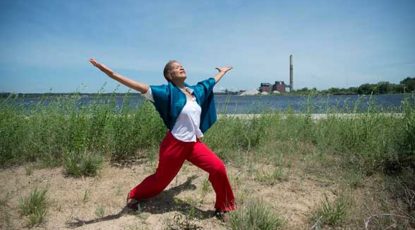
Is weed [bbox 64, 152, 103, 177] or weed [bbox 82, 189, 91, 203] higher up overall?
weed [bbox 64, 152, 103, 177]

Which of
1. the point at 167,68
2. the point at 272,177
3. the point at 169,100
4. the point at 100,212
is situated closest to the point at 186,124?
the point at 169,100

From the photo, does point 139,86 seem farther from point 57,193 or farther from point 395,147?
point 395,147

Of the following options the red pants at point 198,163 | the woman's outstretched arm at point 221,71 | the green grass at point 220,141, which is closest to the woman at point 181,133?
the red pants at point 198,163

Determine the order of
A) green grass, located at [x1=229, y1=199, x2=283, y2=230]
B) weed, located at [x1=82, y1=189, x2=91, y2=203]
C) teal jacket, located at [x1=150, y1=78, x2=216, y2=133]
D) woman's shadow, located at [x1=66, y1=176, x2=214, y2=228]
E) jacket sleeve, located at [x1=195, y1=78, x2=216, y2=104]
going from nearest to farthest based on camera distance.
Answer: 1. green grass, located at [x1=229, y1=199, x2=283, y2=230]
2. teal jacket, located at [x1=150, y1=78, x2=216, y2=133]
3. woman's shadow, located at [x1=66, y1=176, x2=214, y2=228]
4. jacket sleeve, located at [x1=195, y1=78, x2=216, y2=104]
5. weed, located at [x1=82, y1=189, x2=91, y2=203]

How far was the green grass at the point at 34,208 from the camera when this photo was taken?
360 cm

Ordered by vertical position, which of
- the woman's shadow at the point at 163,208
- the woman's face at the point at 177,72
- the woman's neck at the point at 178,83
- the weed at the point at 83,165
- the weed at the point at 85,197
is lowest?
the woman's shadow at the point at 163,208

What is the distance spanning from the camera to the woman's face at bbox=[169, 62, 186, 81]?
11.9ft

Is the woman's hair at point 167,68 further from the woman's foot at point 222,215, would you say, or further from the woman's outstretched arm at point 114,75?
the woman's foot at point 222,215

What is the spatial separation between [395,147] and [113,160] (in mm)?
4257

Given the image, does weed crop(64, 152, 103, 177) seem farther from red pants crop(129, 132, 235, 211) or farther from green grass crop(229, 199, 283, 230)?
green grass crop(229, 199, 283, 230)

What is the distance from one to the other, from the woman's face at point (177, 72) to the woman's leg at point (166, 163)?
61 centimetres

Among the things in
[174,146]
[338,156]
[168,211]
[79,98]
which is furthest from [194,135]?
[79,98]

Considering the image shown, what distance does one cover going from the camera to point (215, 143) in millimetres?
5863

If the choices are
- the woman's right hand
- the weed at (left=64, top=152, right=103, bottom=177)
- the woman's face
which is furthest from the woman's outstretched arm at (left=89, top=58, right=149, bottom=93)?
the weed at (left=64, top=152, right=103, bottom=177)
